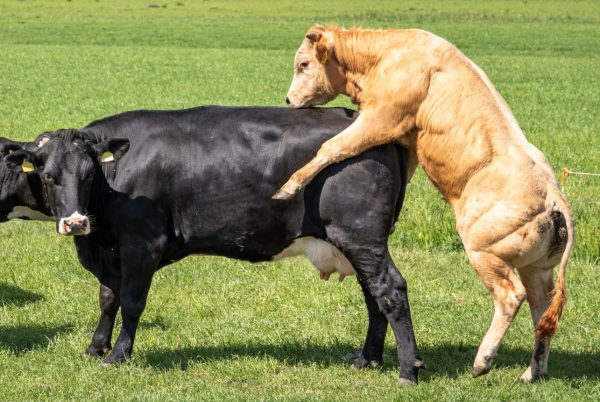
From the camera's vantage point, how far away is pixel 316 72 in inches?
354

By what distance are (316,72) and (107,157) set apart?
1927 mm

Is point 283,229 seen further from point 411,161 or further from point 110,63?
point 110,63

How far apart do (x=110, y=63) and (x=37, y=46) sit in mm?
8988

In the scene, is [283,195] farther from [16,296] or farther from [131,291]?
[16,296]

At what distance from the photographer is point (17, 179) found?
9867mm

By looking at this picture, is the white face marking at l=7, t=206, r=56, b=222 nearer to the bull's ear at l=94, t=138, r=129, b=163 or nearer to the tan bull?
the bull's ear at l=94, t=138, r=129, b=163

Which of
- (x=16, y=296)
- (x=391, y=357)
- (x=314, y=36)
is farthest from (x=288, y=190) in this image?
(x=16, y=296)

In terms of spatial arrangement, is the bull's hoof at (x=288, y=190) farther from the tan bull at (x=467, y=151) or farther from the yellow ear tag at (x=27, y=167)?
the yellow ear tag at (x=27, y=167)

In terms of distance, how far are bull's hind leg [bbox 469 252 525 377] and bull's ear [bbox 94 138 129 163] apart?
307 centimetres

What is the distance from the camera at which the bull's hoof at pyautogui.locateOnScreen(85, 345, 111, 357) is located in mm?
9367

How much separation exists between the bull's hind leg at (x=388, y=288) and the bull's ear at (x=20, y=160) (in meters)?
2.72

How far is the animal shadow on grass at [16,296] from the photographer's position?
36.2 ft

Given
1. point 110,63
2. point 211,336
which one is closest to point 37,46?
point 110,63

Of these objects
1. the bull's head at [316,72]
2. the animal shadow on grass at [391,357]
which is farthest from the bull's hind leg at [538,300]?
the bull's head at [316,72]
